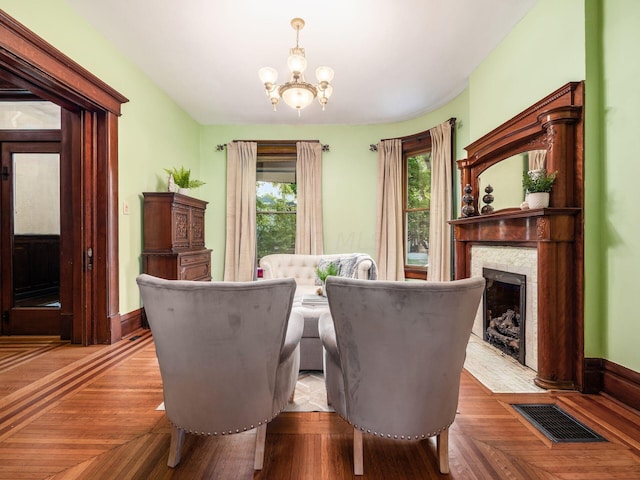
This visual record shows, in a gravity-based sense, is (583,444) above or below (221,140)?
below

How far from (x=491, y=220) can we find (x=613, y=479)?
1.93 meters

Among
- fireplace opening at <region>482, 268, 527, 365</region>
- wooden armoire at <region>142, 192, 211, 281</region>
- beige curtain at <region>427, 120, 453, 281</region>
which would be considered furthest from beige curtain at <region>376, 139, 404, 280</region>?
wooden armoire at <region>142, 192, 211, 281</region>

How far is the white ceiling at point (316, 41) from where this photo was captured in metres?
2.49

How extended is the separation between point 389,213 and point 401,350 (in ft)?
12.7

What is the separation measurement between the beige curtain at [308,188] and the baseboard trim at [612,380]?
3.63 m

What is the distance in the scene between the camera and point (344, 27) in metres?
2.71

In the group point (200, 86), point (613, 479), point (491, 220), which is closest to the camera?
point (613, 479)

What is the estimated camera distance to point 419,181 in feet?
16.1

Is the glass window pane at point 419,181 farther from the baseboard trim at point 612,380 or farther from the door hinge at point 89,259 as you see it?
the door hinge at point 89,259

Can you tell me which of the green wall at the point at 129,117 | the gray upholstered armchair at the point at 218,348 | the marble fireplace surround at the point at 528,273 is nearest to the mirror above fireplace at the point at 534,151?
the marble fireplace surround at the point at 528,273

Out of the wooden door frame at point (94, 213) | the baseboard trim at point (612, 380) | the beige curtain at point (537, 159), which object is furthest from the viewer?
the wooden door frame at point (94, 213)

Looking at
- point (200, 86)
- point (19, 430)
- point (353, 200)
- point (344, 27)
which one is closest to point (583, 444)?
point (19, 430)

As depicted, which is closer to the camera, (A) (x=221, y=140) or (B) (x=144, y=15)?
(B) (x=144, y=15)

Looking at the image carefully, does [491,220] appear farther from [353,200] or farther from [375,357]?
[353,200]
